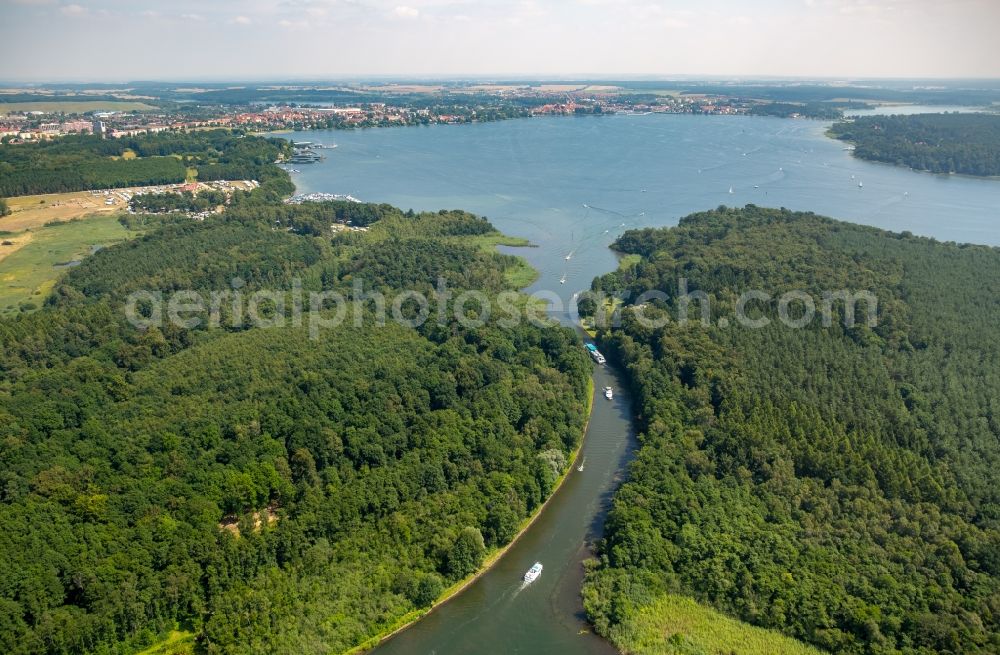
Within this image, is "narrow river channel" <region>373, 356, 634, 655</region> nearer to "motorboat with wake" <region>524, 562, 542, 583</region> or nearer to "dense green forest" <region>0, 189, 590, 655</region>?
"motorboat with wake" <region>524, 562, 542, 583</region>

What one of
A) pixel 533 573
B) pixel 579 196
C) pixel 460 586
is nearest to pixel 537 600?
pixel 533 573

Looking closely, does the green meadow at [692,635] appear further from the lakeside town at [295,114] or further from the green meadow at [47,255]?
the lakeside town at [295,114]

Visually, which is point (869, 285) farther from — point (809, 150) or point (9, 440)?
point (809, 150)

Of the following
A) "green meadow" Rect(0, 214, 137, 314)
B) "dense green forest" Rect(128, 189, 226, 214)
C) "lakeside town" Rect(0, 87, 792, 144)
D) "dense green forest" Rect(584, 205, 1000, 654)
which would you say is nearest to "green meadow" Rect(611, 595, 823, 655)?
"dense green forest" Rect(584, 205, 1000, 654)

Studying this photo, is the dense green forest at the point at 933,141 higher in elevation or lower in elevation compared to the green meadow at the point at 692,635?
higher

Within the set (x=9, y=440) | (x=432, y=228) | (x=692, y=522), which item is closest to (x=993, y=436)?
(x=692, y=522)

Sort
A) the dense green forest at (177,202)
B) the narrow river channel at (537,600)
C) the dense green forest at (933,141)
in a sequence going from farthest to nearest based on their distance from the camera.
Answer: the dense green forest at (933,141)
the dense green forest at (177,202)
the narrow river channel at (537,600)

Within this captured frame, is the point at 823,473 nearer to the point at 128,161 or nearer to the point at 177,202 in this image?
the point at 177,202

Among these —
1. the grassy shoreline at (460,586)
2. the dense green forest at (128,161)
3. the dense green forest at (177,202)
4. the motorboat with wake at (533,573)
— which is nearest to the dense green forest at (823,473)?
the motorboat with wake at (533,573)
